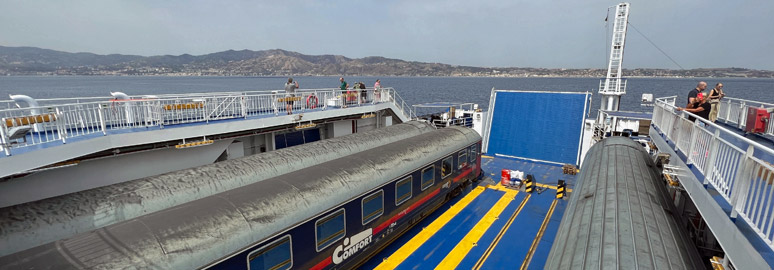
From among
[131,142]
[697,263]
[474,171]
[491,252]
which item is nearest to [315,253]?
[491,252]

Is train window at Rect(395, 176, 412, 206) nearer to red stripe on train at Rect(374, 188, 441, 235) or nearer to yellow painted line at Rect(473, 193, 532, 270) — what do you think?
red stripe on train at Rect(374, 188, 441, 235)

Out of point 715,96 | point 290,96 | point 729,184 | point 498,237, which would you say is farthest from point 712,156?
point 290,96

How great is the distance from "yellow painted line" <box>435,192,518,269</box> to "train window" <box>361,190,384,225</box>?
7.46 ft

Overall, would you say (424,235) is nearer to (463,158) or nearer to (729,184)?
(463,158)

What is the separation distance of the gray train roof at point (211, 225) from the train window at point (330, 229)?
320 mm

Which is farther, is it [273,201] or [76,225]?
[273,201]

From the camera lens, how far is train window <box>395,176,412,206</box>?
408 inches

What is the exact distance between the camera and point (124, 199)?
22.3ft

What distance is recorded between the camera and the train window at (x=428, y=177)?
11.8 metres

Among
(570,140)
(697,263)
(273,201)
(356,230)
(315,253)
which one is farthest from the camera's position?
(570,140)

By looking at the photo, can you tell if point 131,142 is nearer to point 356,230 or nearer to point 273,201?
point 273,201

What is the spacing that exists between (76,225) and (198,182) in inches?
86.8

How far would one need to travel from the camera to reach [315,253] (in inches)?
300

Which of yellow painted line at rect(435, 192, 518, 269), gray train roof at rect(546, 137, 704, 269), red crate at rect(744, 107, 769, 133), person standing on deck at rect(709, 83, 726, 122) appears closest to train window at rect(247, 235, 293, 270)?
yellow painted line at rect(435, 192, 518, 269)
